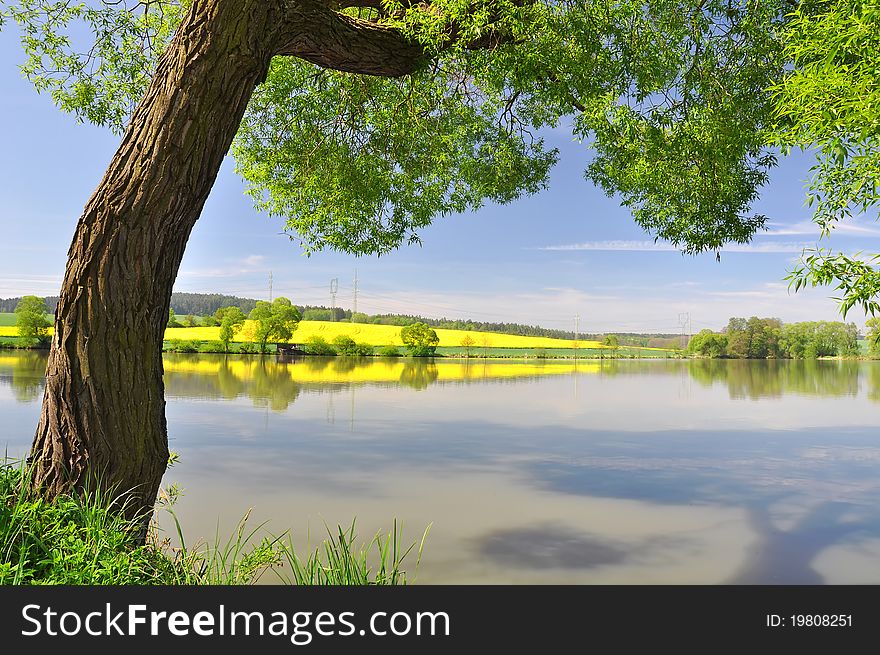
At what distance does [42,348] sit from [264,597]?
30633 millimetres

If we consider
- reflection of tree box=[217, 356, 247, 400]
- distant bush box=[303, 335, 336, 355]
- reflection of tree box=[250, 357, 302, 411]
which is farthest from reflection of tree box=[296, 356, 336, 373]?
reflection of tree box=[217, 356, 247, 400]

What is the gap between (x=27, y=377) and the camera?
16797 mm

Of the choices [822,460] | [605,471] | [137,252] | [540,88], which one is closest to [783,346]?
[822,460]

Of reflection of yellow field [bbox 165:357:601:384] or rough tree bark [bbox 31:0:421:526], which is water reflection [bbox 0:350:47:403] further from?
rough tree bark [bbox 31:0:421:526]

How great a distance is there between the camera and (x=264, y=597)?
3039mm

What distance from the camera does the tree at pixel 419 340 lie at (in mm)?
30781

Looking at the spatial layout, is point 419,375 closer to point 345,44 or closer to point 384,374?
point 384,374

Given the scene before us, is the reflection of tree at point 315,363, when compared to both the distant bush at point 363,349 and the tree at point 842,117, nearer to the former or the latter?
the distant bush at point 363,349

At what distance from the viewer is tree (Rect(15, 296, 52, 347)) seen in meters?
27.1

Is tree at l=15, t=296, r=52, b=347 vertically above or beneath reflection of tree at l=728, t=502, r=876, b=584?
above

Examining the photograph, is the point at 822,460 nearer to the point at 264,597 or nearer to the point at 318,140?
the point at 318,140

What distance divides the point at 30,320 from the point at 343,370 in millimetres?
14218

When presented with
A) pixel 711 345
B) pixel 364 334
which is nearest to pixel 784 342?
pixel 711 345

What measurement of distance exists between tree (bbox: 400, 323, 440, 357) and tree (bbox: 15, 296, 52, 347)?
15137mm
